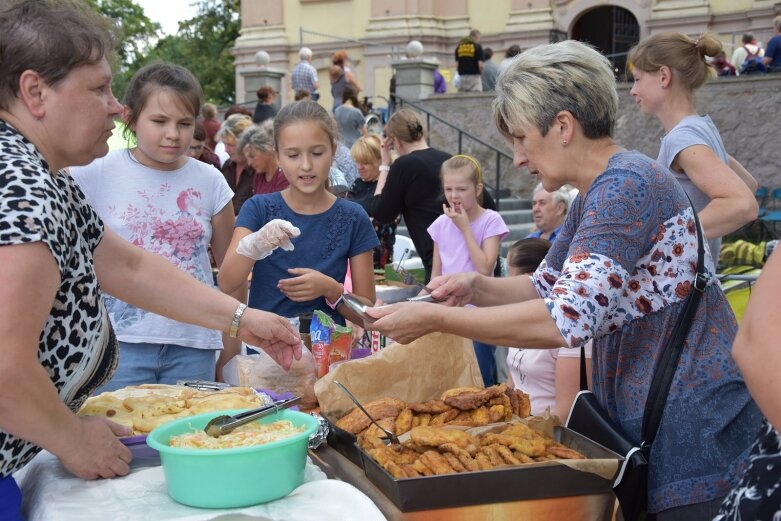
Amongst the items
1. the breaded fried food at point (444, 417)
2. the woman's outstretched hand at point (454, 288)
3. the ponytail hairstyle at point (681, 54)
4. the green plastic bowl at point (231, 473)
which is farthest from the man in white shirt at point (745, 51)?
the green plastic bowl at point (231, 473)

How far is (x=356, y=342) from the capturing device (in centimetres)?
334

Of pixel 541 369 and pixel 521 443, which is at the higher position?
pixel 521 443

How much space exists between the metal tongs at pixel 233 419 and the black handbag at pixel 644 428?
847mm

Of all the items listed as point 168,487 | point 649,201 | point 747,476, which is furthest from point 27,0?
point 747,476

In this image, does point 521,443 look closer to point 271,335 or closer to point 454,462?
point 454,462

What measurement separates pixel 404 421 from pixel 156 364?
137cm

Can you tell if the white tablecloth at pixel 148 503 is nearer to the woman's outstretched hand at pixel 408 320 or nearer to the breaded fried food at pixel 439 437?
the breaded fried food at pixel 439 437

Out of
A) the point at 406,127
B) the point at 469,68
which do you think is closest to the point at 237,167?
the point at 406,127

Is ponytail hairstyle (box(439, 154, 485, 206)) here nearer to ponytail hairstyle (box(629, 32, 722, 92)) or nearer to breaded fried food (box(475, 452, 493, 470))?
ponytail hairstyle (box(629, 32, 722, 92))

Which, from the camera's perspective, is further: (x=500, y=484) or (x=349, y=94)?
(x=349, y=94)

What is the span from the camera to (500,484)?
1.89 metres

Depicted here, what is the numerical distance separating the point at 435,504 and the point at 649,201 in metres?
0.93

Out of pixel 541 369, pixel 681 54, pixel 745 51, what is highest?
pixel 745 51

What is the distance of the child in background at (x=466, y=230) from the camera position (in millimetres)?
5512
